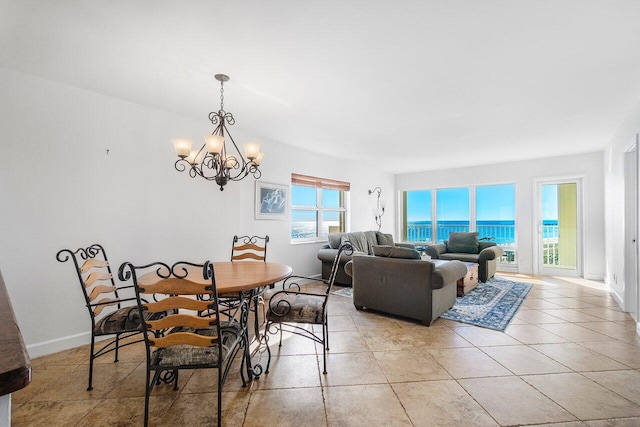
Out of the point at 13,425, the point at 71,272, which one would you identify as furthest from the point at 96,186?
the point at 13,425

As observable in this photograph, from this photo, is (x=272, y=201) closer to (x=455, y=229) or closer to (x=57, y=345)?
(x=57, y=345)

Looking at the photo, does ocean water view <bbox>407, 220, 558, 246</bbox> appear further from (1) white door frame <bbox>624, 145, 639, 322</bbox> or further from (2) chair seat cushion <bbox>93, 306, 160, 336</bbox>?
(2) chair seat cushion <bbox>93, 306, 160, 336</bbox>

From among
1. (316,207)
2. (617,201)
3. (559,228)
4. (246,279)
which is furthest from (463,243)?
(246,279)

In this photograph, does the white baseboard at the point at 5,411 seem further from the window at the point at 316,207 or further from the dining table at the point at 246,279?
the window at the point at 316,207

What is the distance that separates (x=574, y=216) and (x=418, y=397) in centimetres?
566

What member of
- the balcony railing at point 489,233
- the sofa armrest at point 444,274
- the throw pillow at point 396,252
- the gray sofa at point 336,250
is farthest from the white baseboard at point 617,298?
the gray sofa at point 336,250

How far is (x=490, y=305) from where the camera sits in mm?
3744

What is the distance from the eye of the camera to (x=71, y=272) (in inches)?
103

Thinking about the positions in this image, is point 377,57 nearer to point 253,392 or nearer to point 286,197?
point 253,392

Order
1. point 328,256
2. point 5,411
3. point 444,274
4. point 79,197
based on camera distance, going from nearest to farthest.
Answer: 1. point 5,411
2. point 79,197
3. point 444,274
4. point 328,256

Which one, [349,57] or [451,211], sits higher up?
[349,57]

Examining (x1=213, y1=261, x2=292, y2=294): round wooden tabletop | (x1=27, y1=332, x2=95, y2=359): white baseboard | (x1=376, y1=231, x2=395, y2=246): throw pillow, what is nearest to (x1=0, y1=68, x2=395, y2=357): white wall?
(x1=27, y1=332, x2=95, y2=359): white baseboard

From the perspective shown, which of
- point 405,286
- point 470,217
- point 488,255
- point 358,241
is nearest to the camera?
point 405,286

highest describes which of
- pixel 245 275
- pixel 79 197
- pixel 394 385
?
pixel 79 197
